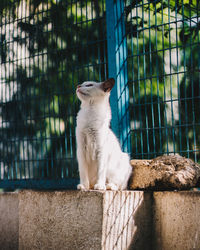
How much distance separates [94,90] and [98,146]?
63 centimetres

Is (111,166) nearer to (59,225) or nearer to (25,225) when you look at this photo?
(59,225)

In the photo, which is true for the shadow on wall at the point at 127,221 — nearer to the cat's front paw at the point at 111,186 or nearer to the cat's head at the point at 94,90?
the cat's front paw at the point at 111,186

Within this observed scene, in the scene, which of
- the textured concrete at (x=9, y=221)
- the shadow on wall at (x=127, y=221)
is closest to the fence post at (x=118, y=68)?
the shadow on wall at (x=127, y=221)

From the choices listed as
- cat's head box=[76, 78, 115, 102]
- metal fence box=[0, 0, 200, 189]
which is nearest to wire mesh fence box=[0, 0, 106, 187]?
metal fence box=[0, 0, 200, 189]

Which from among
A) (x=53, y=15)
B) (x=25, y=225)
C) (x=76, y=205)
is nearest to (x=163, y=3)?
(x=53, y=15)

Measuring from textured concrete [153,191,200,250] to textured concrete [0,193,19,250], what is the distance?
1759mm

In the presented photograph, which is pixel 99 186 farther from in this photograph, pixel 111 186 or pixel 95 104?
pixel 95 104

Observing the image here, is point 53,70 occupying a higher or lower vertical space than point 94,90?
higher

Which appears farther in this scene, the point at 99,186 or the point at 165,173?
the point at 165,173

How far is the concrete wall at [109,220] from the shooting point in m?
3.36

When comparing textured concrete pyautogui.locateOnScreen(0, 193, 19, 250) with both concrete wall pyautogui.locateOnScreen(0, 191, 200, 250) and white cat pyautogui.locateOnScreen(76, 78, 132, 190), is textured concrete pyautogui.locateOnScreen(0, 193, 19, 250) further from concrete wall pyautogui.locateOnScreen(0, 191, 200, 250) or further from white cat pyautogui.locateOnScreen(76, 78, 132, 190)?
white cat pyautogui.locateOnScreen(76, 78, 132, 190)

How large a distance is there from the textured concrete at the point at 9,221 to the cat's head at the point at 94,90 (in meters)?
1.60

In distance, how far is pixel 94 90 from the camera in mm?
3891

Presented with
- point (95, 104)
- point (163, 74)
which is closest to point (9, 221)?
point (95, 104)
